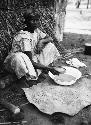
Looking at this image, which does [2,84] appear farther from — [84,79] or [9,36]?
[84,79]

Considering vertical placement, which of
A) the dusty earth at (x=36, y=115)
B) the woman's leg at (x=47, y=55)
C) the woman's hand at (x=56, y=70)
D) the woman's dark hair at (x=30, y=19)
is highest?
the woman's dark hair at (x=30, y=19)

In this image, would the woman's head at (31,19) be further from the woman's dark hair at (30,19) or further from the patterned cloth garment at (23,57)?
the patterned cloth garment at (23,57)

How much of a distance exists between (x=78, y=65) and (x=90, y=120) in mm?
2350

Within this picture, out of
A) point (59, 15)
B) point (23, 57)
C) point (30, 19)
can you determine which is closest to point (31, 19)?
point (30, 19)

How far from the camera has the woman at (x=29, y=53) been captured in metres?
3.76

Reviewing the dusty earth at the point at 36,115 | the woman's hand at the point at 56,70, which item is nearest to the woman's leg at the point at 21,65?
the dusty earth at the point at 36,115

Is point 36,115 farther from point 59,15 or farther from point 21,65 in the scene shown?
point 59,15

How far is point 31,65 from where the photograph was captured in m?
3.82

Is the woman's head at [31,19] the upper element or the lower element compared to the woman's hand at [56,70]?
upper

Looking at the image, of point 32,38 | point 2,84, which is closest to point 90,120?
point 2,84

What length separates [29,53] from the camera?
396 centimetres

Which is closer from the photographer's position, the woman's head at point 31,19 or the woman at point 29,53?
the woman at point 29,53

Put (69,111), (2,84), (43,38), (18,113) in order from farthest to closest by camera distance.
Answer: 1. (43,38)
2. (2,84)
3. (69,111)
4. (18,113)

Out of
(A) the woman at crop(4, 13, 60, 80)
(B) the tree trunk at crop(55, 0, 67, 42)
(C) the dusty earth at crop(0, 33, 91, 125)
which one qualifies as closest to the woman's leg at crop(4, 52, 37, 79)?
(A) the woman at crop(4, 13, 60, 80)
